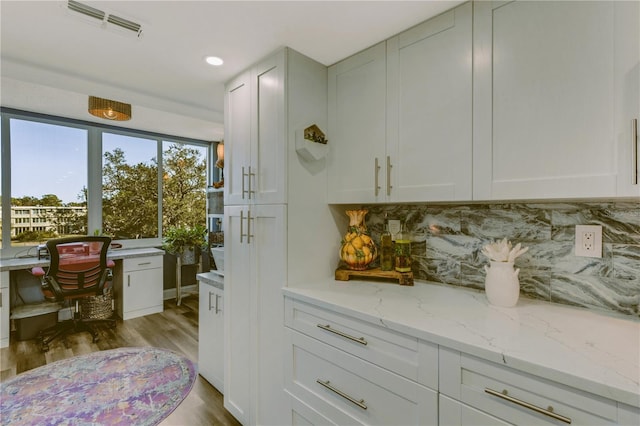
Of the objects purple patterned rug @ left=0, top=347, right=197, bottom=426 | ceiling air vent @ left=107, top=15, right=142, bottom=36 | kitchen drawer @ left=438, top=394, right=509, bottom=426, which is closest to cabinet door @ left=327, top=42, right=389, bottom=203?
kitchen drawer @ left=438, top=394, right=509, bottom=426

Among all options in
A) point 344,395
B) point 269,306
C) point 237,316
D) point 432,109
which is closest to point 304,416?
point 344,395

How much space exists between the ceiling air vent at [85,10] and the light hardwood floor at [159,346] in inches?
92.9

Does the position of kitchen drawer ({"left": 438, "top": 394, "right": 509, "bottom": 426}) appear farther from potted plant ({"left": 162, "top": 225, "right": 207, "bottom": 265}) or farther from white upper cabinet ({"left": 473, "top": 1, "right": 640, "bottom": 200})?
potted plant ({"left": 162, "top": 225, "right": 207, "bottom": 265})

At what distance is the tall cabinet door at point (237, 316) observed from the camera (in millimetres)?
1883

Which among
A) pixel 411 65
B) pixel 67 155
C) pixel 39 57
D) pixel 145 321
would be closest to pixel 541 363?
pixel 411 65

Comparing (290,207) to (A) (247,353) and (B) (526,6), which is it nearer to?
(A) (247,353)

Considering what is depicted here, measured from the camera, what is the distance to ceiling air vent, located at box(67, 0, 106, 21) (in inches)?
53.8

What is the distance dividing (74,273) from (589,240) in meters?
4.14

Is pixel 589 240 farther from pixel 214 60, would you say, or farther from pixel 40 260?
pixel 40 260

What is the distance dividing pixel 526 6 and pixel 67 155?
479 cm

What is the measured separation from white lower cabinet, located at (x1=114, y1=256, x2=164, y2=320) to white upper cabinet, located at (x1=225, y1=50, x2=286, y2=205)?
247 centimetres

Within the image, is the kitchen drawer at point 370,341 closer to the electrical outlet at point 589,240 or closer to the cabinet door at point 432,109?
the cabinet door at point 432,109

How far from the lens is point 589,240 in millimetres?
1284

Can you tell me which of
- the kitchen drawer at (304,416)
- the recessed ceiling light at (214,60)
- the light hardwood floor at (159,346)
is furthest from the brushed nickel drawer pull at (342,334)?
the recessed ceiling light at (214,60)
